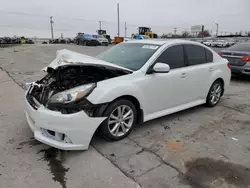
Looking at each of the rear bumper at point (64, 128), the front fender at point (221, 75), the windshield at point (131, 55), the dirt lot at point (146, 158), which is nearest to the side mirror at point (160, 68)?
the windshield at point (131, 55)

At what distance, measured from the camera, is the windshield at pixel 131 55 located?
3939 millimetres

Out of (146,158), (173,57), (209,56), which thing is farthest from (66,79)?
(209,56)

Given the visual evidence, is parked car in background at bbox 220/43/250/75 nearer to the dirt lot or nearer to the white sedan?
the white sedan

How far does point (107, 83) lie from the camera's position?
332 cm

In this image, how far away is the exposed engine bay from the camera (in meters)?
3.39

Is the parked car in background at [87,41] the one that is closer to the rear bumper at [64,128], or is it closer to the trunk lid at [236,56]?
the trunk lid at [236,56]

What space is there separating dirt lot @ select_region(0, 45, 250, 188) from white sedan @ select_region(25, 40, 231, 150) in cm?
25

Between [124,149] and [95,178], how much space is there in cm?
77

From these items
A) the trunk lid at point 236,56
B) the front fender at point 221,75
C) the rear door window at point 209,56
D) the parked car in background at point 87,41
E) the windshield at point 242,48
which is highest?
the parked car in background at point 87,41

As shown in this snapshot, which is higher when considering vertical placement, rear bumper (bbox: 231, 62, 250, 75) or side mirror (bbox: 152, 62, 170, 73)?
side mirror (bbox: 152, 62, 170, 73)

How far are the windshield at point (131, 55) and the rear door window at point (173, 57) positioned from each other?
19cm

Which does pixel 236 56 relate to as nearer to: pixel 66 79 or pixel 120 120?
pixel 120 120

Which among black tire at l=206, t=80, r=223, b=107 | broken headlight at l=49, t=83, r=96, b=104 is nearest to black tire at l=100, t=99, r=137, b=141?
broken headlight at l=49, t=83, r=96, b=104

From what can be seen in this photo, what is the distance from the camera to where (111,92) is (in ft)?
10.7
